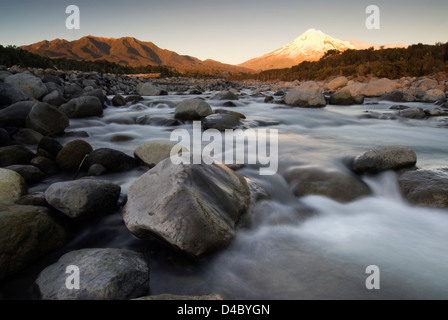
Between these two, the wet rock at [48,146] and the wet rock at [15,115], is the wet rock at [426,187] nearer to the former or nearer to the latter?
the wet rock at [48,146]

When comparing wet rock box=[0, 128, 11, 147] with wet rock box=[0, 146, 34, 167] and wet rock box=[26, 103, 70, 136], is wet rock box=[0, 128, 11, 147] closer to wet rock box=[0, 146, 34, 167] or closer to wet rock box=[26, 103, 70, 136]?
wet rock box=[26, 103, 70, 136]

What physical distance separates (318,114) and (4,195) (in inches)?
397

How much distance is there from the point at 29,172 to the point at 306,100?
11.2 m

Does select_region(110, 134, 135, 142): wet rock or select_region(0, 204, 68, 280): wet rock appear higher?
select_region(110, 134, 135, 142): wet rock

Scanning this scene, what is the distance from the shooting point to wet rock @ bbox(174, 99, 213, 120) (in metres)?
8.20

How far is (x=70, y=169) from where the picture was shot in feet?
13.5

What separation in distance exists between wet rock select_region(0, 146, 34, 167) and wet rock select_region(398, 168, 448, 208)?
531cm

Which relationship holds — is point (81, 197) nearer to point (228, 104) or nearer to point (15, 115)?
point (15, 115)

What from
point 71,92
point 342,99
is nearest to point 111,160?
point 71,92

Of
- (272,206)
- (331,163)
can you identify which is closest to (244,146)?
(331,163)

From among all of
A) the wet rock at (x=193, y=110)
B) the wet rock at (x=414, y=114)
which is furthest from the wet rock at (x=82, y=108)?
the wet rock at (x=414, y=114)

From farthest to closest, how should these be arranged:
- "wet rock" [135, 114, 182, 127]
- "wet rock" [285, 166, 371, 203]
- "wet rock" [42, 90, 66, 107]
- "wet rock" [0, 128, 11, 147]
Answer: "wet rock" [42, 90, 66, 107]
"wet rock" [135, 114, 182, 127]
"wet rock" [0, 128, 11, 147]
"wet rock" [285, 166, 371, 203]

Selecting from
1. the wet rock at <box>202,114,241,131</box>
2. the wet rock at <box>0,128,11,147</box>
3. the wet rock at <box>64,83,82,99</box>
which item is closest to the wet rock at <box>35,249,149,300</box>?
the wet rock at <box>0,128,11,147</box>

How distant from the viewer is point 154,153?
4.22 metres
